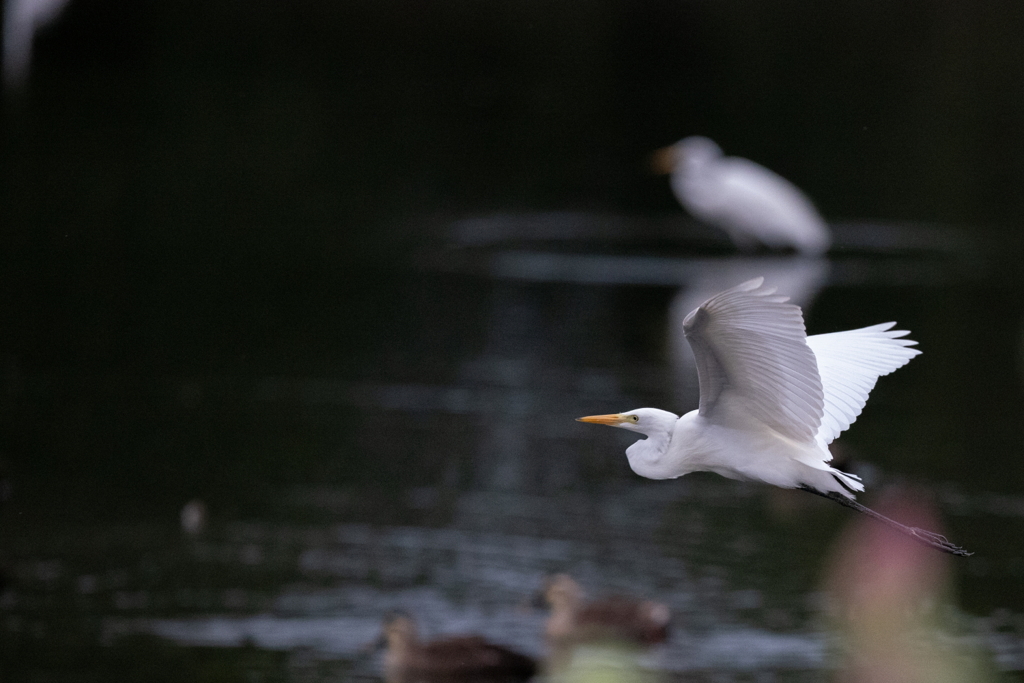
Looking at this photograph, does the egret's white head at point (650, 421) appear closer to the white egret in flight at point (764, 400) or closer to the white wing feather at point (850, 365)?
the white egret in flight at point (764, 400)

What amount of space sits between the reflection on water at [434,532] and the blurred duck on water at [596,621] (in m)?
0.09

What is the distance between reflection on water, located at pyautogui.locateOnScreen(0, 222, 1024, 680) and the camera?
682 centimetres

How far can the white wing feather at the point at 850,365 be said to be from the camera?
3814 millimetres

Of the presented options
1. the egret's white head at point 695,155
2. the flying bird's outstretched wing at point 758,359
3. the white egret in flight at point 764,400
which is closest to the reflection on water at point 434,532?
the white egret in flight at point 764,400

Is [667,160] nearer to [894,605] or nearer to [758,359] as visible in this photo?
[758,359]

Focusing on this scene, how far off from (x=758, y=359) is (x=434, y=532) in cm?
483

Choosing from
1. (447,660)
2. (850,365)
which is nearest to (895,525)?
(850,365)

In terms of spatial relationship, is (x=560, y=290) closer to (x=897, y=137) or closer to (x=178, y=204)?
(x=178, y=204)

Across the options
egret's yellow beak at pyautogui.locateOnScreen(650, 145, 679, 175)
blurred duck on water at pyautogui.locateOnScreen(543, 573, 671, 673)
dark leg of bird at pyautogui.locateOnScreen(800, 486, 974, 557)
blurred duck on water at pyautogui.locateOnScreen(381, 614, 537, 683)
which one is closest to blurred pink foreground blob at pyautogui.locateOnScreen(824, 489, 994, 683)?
dark leg of bird at pyautogui.locateOnScreen(800, 486, 974, 557)

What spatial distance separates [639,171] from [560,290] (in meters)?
6.44

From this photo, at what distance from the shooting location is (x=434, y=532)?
802 centimetres

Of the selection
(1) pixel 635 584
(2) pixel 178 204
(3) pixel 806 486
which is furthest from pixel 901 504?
(2) pixel 178 204

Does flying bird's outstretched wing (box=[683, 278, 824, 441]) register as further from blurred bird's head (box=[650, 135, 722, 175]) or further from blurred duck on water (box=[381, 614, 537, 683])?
blurred bird's head (box=[650, 135, 722, 175])

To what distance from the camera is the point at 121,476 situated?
346 inches
